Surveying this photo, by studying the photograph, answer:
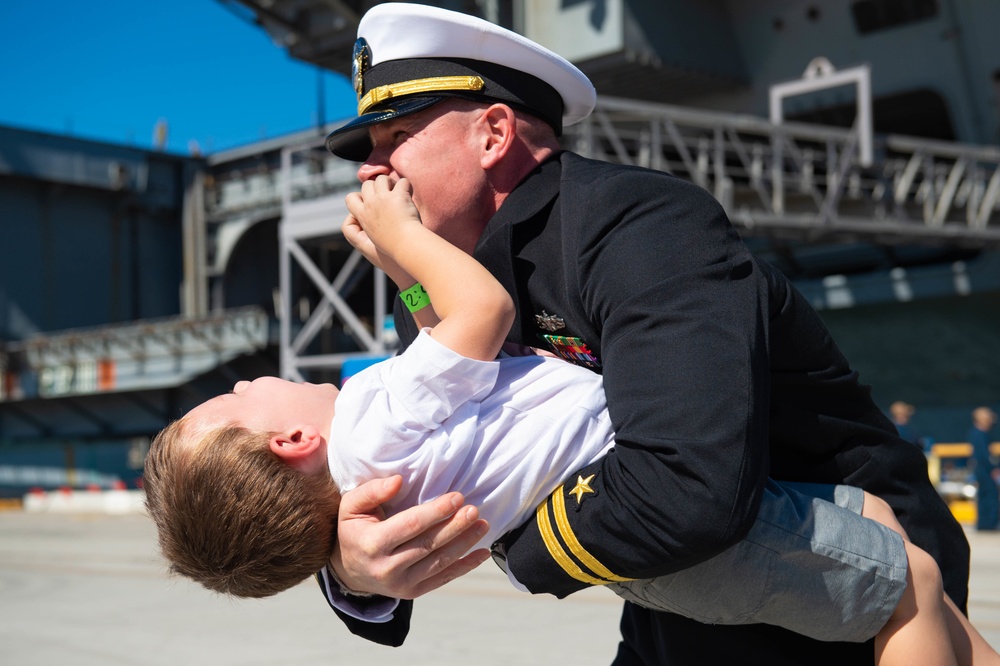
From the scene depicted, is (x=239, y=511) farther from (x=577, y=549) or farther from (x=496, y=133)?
(x=496, y=133)

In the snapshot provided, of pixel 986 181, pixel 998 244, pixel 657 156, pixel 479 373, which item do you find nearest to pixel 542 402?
pixel 479 373

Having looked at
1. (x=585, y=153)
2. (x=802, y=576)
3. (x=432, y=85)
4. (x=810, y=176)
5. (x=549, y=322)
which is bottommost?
(x=810, y=176)

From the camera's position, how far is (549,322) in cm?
178

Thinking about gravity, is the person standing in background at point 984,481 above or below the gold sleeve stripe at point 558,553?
below

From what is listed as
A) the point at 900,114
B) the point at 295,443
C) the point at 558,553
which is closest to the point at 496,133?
the point at 295,443

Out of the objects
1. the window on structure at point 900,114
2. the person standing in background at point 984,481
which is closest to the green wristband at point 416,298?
the person standing in background at point 984,481

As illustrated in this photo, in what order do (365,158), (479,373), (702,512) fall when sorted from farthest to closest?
(365,158), (479,373), (702,512)

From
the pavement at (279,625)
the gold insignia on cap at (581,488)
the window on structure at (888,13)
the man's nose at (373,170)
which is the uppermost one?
the window on structure at (888,13)

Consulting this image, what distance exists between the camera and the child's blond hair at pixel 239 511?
1.67 m

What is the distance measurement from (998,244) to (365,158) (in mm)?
18312

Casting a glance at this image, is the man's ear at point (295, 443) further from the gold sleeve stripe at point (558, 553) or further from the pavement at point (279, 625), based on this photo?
the pavement at point (279, 625)

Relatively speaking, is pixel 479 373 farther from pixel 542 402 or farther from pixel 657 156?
pixel 657 156

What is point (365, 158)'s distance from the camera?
2084 millimetres

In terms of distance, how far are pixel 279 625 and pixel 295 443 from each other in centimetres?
523
